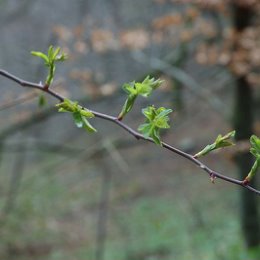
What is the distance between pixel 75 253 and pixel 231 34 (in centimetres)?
629

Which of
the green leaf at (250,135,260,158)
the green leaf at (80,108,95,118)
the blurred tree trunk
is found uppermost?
the blurred tree trunk

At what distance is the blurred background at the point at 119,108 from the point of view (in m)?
6.76

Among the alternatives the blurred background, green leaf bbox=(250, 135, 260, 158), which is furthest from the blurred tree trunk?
green leaf bbox=(250, 135, 260, 158)

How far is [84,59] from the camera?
10.0m

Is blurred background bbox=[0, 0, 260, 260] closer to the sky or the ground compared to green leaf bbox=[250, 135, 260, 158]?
closer to the sky

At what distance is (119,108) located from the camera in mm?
10930

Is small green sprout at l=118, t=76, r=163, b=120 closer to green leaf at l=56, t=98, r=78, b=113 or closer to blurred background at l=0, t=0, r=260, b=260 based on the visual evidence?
green leaf at l=56, t=98, r=78, b=113

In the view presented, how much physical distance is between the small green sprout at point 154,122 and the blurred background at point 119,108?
2.59 metres

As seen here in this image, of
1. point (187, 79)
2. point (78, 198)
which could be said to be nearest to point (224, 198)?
point (78, 198)

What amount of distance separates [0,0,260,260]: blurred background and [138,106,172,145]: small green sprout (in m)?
2.59

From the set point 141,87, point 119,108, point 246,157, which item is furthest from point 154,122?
point 119,108

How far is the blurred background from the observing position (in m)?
6.76

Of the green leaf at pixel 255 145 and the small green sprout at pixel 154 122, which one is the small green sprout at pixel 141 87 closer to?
the small green sprout at pixel 154 122

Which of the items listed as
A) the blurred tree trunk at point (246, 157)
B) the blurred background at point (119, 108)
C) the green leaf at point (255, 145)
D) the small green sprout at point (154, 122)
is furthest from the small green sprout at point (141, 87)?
the blurred tree trunk at point (246, 157)
